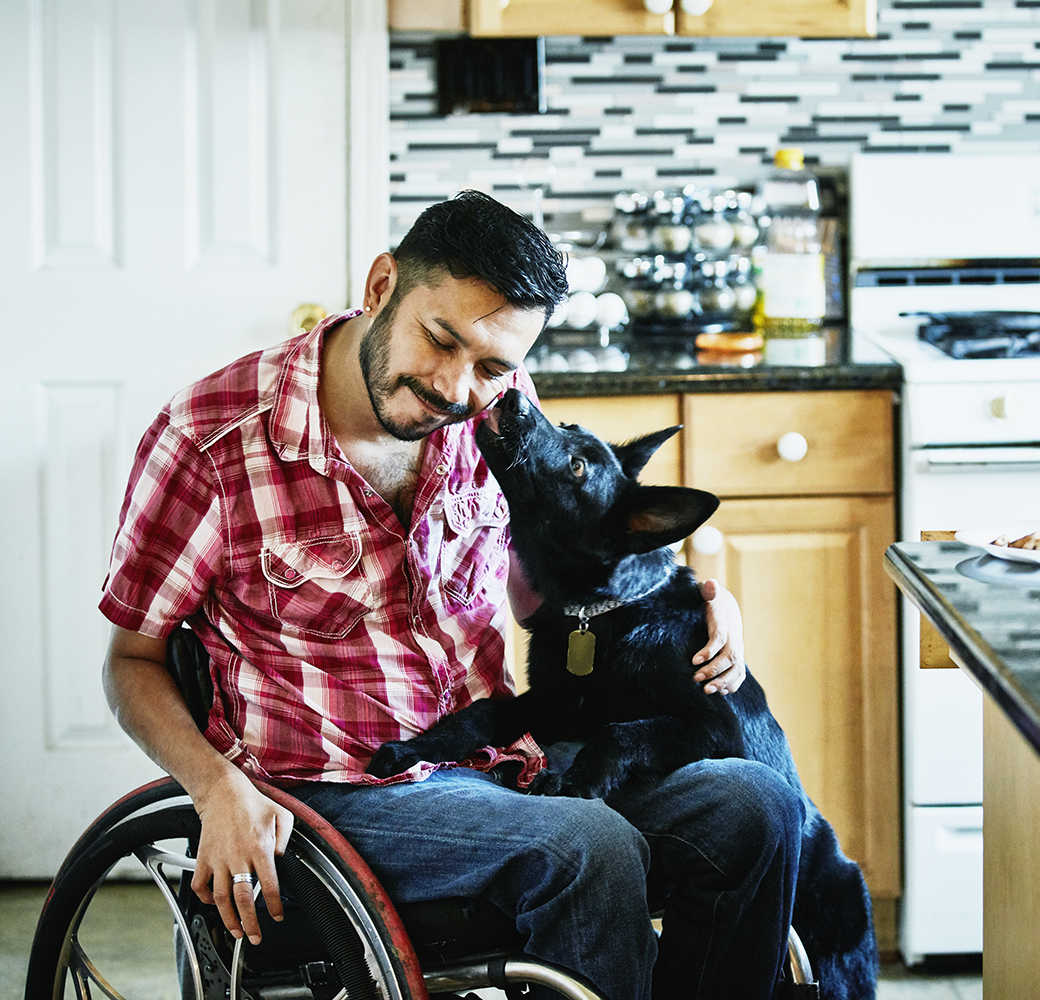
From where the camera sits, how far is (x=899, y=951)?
2254mm

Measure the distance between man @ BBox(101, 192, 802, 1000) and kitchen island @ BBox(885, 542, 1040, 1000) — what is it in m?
0.20

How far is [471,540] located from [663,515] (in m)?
0.24

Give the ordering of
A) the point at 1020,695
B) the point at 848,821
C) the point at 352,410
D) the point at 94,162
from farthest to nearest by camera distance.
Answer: the point at 94,162 → the point at 848,821 → the point at 352,410 → the point at 1020,695

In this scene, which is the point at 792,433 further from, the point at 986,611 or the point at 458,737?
the point at 986,611

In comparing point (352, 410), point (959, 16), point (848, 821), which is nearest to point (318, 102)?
point (352, 410)

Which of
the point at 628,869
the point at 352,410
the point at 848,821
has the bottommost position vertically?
the point at 848,821

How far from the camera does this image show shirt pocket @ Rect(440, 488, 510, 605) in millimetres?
1456

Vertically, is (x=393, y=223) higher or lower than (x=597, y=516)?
higher

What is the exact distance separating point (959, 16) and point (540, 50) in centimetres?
93

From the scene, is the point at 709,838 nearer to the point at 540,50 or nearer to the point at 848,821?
the point at 848,821

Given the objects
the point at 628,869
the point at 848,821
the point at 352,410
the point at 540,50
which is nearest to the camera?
the point at 628,869

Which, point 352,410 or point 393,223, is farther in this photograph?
point 393,223

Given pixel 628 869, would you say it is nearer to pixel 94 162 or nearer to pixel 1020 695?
pixel 1020 695

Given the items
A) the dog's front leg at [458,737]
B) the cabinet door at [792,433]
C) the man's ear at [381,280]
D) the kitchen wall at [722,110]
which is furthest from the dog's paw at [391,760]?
the kitchen wall at [722,110]
